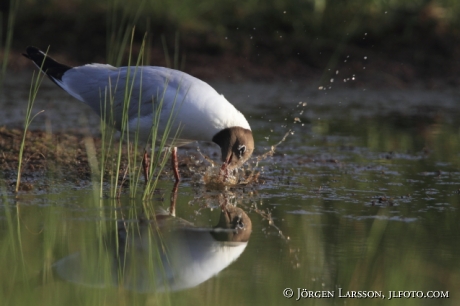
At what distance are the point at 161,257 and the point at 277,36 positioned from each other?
300 inches

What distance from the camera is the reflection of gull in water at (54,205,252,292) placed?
3836 millimetres

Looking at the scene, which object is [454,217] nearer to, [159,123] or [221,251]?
[221,251]

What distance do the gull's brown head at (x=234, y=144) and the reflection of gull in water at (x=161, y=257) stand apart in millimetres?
1113

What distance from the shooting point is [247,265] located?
4.04 meters

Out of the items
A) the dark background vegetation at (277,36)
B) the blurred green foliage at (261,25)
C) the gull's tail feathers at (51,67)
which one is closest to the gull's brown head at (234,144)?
the gull's tail feathers at (51,67)

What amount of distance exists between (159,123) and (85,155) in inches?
46.3

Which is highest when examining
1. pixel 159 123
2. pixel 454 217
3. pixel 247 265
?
pixel 159 123

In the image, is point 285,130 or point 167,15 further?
point 167,15

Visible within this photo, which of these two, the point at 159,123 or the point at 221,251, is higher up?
the point at 159,123

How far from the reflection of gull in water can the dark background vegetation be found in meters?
6.51

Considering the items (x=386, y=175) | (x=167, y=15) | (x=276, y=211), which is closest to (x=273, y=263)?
(x=276, y=211)

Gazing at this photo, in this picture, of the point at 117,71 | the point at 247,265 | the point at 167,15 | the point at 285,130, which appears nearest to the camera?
the point at 247,265

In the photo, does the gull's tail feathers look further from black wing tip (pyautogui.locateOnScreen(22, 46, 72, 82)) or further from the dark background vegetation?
the dark background vegetation

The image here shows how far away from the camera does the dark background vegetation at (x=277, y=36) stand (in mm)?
11211
